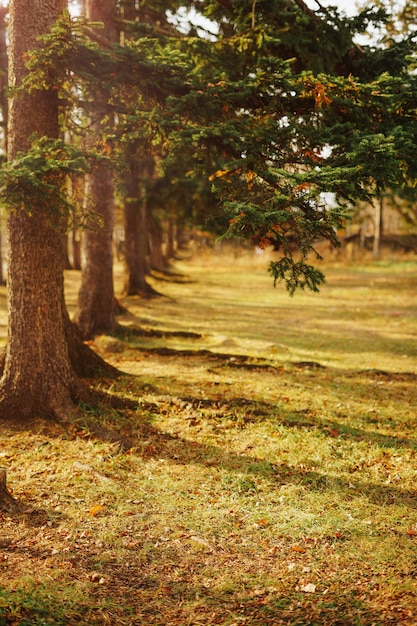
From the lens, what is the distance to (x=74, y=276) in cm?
2594

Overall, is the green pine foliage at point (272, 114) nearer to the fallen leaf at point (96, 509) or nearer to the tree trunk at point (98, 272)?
the fallen leaf at point (96, 509)

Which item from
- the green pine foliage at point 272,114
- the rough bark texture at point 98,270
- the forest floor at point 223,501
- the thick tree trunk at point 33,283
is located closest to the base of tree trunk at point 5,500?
the forest floor at point 223,501

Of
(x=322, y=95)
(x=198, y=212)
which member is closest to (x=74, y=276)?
(x=198, y=212)

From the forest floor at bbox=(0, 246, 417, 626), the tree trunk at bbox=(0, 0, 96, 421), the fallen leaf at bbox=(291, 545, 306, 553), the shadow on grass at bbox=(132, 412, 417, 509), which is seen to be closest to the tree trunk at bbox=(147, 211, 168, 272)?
the forest floor at bbox=(0, 246, 417, 626)

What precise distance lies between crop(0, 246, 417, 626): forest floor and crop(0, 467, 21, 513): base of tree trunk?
12cm

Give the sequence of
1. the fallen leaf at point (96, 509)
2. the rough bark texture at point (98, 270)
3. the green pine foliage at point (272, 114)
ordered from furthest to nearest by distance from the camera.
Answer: the rough bark texture at point (98, 270)
the green pine foliage at point (272, 114)
the fallen leaf at point (96, 509)

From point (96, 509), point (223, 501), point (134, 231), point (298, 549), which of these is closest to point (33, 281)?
point (96, 509)

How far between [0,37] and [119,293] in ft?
30.4

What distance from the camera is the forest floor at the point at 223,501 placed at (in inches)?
161

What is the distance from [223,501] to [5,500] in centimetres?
213

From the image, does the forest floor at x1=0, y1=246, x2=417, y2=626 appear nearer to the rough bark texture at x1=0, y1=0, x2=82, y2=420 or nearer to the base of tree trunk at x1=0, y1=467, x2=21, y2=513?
the base of tree trunk at x1=0, y1=467, x2=21, y2=513

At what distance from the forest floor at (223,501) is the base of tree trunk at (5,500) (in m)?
0.12

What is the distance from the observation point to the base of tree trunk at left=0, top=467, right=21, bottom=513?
5164mm

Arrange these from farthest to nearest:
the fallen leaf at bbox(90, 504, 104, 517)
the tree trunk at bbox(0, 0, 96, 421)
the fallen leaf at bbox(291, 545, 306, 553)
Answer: the tree trunk at bbox(0, 0, 96, 421) < the fallen leaf at bbox(90, 504, 104, 517) < the fallen leaf at bbox(291, 545, 306, 553)
